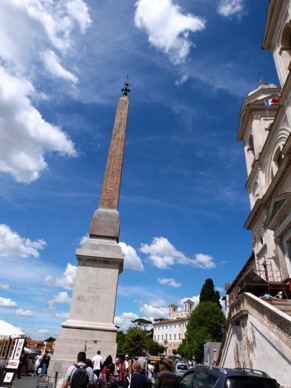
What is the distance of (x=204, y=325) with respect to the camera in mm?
64375

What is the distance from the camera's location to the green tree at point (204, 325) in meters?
59.4

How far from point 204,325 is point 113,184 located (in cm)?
5817

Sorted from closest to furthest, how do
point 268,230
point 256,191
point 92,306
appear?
point 92,306
point 268,230
point 256,191

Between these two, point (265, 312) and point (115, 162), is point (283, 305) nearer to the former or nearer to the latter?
point (265, 312)

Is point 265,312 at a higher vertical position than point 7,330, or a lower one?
higher

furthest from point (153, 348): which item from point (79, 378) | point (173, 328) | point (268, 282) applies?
point (79, 378)

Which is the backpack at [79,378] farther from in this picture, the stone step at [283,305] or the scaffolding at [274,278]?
the scaffolding at [274,278]

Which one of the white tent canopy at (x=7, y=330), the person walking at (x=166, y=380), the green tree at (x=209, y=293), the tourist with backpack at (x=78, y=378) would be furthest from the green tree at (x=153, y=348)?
the tourist with backpack at (x=78, y=378)

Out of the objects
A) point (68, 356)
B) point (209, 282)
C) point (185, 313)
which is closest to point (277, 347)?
point (68, 356)

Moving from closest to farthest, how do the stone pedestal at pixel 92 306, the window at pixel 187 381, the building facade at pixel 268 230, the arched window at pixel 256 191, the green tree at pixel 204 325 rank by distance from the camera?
1. the window at pixel 187 381
2. the building facade at pixel 268 230
3. the stone pedestal at pixel 92 306
4. the arched window at pixel 256 191
5. the green tree at pixel 204 325

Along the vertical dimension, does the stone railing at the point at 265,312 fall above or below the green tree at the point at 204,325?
below

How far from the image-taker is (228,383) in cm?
491

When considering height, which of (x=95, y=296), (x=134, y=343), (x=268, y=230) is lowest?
(x=95, y=296)

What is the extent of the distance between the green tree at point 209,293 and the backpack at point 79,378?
7108cm
